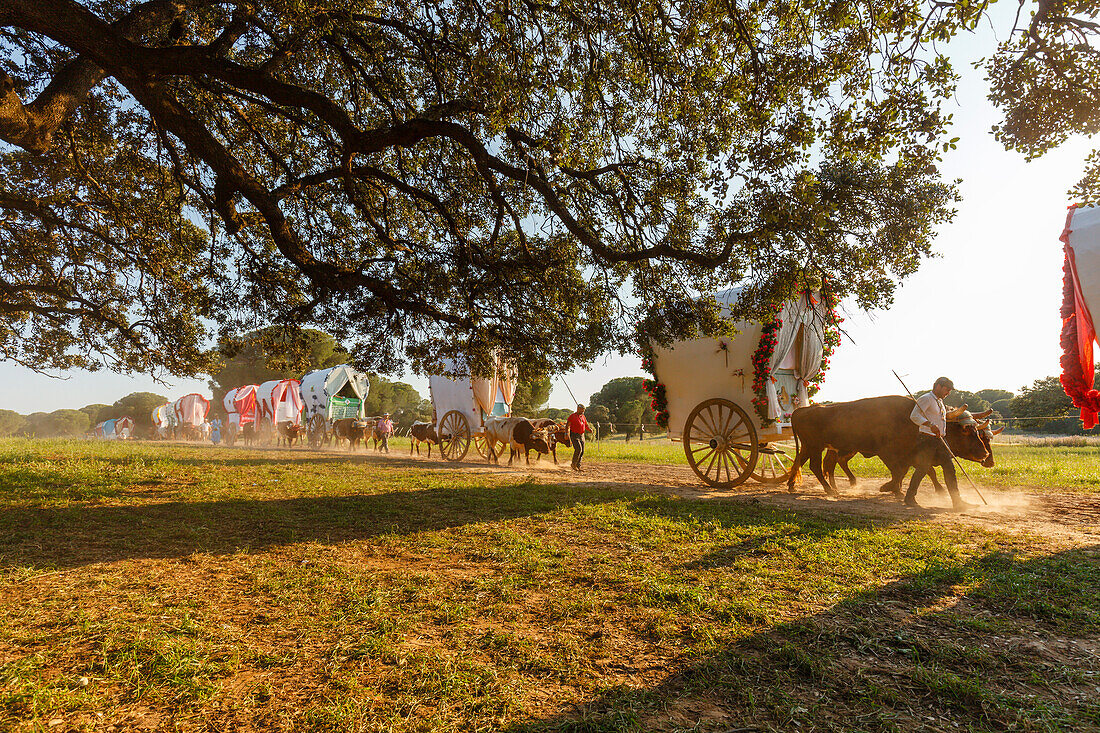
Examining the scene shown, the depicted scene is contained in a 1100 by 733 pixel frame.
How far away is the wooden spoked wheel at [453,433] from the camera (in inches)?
671

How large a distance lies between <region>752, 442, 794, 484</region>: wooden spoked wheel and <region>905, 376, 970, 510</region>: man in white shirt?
7.85ft

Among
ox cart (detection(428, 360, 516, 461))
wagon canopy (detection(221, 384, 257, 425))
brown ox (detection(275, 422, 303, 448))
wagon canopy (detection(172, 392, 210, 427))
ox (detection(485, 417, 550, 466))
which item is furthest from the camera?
wagon canopy (detection(172, 392, 210, 427))

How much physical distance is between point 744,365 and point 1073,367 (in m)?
4.84

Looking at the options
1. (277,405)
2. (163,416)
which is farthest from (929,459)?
(163,416)

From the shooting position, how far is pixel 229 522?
570 centimetres

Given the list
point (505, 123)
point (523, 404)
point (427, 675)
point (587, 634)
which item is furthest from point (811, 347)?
point (523, 404)

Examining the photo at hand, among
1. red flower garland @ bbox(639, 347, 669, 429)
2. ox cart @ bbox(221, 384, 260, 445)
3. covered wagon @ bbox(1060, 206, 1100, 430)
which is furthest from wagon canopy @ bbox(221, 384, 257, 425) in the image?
covered wagon @ bbox(1060, 206, 1100, 430)

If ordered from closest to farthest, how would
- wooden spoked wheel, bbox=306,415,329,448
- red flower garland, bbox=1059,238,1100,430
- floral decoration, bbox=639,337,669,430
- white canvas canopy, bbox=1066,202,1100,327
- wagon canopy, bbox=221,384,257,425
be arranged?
1. white canvas canopy, bbox=1066,202,1100,327
2. red flower garland, bbox=1059,238,1100,430
3. floral decoration, bbox=639,337,669,430
4. wooden spoked wheel, bbox=306,415,329,448
5. wagon canopy, bbox=221,384,257,425

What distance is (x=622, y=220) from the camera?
24.4 feet

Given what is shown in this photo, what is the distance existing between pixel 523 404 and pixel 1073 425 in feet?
142

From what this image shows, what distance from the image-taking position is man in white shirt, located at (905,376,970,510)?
7.24m

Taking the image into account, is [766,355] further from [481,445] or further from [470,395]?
[481,445]

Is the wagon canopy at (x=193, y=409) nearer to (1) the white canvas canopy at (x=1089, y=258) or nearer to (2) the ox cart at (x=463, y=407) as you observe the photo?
(2) the ox cart at (x=463, y=407)

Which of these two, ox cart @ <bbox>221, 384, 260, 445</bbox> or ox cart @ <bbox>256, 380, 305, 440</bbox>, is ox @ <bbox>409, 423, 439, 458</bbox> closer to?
ox cart @ <bbox>256, 380, 305, 440</bbox>
